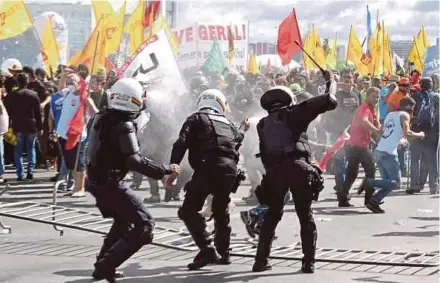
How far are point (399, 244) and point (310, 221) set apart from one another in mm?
1970

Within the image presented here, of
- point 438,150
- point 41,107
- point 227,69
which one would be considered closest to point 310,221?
point 438,150

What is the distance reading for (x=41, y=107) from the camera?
52.9 feet

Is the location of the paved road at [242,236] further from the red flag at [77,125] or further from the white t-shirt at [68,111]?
the white t-shirt at [68,111]

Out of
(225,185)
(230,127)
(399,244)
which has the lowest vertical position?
(399,244)

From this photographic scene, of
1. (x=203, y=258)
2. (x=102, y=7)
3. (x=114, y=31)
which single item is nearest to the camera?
(x=203, y=258)

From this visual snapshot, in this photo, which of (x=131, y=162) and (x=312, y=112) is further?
(x=312, y=112)

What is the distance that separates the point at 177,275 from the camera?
308 inches

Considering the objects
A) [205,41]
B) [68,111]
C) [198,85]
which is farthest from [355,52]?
[68,111]

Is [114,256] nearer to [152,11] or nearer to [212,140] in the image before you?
[212,140]

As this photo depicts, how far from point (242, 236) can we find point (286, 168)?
7.60ft

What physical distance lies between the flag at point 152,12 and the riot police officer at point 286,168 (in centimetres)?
1330

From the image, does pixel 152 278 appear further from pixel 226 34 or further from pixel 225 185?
pixel 226 34

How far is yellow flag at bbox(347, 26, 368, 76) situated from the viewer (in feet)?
86.5

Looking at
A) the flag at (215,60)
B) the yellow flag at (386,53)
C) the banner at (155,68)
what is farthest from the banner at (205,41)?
the banner at (155,68)
